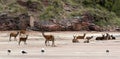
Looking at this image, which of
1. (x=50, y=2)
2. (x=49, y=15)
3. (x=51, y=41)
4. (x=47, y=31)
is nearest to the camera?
(x=51, y=41)

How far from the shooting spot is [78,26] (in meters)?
44.8

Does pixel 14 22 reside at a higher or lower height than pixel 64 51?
lower

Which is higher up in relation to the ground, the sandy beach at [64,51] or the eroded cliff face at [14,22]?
the sandy beach at [64,51]

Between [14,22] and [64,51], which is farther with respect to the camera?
[14,22]

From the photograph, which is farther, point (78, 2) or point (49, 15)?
point (78, 2)

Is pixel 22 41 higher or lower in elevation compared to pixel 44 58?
lower

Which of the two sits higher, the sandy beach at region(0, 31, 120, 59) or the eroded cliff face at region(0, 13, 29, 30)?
the sandy beach at region(0, 31, 120, 59)

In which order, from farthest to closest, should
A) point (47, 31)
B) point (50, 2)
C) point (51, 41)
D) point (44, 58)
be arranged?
1. point (50, 2)
2. point (47, 31)
3. point (51, 41)
4. point (44, 58)

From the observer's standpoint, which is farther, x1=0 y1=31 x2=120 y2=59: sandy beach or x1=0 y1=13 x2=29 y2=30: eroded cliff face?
x1=0 y1=13 x2=29 y2=30: eroded cliff face

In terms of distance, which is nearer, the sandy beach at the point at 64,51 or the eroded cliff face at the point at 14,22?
the sandy beach at the point at 64,51

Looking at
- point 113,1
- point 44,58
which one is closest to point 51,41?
point 44,58

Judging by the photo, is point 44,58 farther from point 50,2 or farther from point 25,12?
point 50,2

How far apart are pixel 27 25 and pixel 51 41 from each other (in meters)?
15.4

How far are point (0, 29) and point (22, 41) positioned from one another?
14.7 meters
